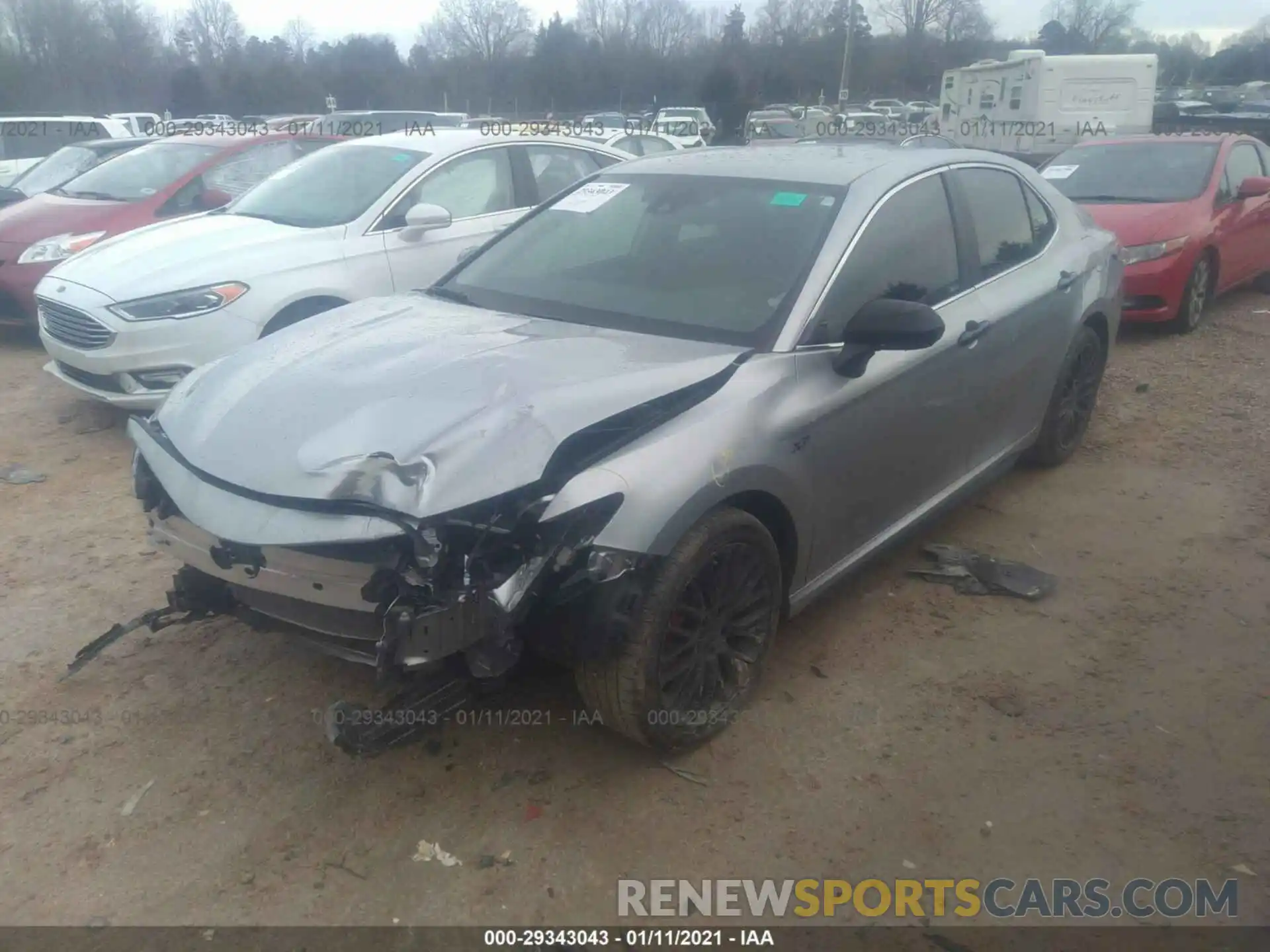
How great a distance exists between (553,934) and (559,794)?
19.8 inches

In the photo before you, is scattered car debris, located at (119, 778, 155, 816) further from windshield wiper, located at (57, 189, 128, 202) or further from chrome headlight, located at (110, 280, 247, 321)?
windshield wiper, located at (57, 189, 128, 202)

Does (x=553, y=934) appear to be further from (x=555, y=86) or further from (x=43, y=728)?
(x=555, y=86)

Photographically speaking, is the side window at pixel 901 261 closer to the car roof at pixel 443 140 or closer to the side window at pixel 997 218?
the side window at pixel 997 218

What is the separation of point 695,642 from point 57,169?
10.9 metres

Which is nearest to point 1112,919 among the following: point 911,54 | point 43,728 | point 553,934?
point 553,934

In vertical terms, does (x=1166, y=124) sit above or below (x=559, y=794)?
above

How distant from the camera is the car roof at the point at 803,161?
3.80 m

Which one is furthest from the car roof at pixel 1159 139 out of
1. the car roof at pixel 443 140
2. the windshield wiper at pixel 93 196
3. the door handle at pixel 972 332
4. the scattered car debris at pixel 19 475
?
the scattered car debris at pixel 19 475

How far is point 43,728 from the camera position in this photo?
3.27m

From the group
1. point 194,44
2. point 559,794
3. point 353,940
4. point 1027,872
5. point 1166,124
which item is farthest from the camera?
point 194,44

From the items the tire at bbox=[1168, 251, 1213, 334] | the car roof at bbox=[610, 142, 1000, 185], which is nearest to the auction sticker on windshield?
the car roof at bbox=[610, 142, 1000, 185]

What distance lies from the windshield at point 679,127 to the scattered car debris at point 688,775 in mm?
23342

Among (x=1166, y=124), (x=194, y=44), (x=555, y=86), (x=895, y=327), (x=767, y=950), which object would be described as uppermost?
(x=194, y=44)

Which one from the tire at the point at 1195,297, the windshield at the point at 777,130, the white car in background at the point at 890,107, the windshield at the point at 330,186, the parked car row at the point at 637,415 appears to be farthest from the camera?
the white car in background at the point at 890,107
